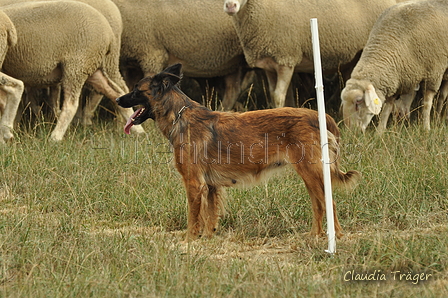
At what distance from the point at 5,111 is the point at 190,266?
473cm

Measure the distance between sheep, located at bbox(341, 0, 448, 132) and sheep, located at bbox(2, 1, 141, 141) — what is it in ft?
10.1

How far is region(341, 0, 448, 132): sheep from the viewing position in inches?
356

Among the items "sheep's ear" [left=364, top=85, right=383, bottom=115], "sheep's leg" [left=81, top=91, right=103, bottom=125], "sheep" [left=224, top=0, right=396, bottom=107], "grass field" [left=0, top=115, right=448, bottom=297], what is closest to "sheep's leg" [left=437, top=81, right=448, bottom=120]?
"sheep" [left=224, top=0, right=396, bottom=107]

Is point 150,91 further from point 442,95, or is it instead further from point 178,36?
point 442,95

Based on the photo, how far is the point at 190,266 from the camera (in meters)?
4.54

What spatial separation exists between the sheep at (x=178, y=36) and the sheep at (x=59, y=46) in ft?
4.71

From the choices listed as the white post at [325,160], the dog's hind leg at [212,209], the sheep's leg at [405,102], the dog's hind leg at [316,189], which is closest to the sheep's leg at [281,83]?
the sheep's leg at [405,102]

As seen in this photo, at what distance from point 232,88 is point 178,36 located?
120cm

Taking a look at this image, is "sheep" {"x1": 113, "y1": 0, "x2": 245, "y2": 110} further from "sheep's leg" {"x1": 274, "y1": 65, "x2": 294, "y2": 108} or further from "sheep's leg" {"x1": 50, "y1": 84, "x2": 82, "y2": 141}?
"sheep's leg" {"x1": 50, "y1": 84, "x2": 82, "y2": 141}

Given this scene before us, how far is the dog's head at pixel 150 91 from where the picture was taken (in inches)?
218

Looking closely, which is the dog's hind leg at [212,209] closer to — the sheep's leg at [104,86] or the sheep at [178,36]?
the sheep's leg at [104,86]

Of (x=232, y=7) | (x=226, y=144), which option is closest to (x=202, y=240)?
(x=226, y=144)

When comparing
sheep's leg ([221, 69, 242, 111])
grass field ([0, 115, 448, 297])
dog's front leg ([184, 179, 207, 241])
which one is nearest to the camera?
grass field ([0, 115, 448, 297])

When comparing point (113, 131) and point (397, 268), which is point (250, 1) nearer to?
point (113, 131)
